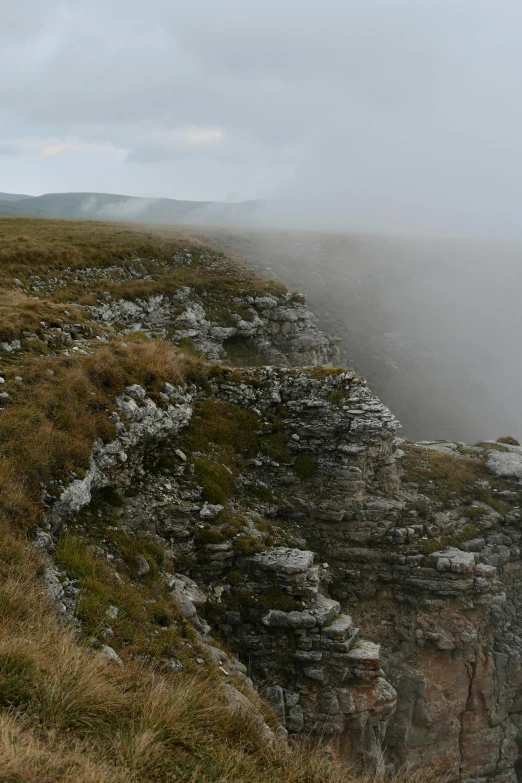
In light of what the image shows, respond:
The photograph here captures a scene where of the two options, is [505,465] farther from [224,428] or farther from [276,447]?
[224,428]

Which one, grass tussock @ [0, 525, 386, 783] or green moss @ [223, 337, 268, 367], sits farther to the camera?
green moss @ [223, 337, 268, 367]

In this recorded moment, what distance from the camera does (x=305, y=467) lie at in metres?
18.5

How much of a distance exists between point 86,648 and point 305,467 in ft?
38.8

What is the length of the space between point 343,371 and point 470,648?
34.7 ft

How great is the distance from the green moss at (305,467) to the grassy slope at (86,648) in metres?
5.03

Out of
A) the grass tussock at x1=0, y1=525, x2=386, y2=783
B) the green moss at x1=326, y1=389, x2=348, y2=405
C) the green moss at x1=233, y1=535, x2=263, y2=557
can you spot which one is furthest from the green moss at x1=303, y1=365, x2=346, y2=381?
the grass tussock at x1=0, y1=525, x2=386, y2=783

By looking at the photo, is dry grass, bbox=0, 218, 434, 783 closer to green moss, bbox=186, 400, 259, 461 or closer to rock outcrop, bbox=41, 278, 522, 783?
green moss, bbox=186, 400, 259, 461

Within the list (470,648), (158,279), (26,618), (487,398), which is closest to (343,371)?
(470,648)

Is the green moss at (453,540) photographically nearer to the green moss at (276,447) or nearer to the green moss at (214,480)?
the green moss at (276,447)

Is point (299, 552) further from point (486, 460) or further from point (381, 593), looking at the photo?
point (486, 460)

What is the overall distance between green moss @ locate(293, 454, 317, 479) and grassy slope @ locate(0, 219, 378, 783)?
16.5 ft

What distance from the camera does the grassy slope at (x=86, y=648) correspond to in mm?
5332

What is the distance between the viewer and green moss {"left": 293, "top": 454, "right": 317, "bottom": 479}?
1839cm

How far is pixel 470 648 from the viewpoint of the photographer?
1694 centimetres
